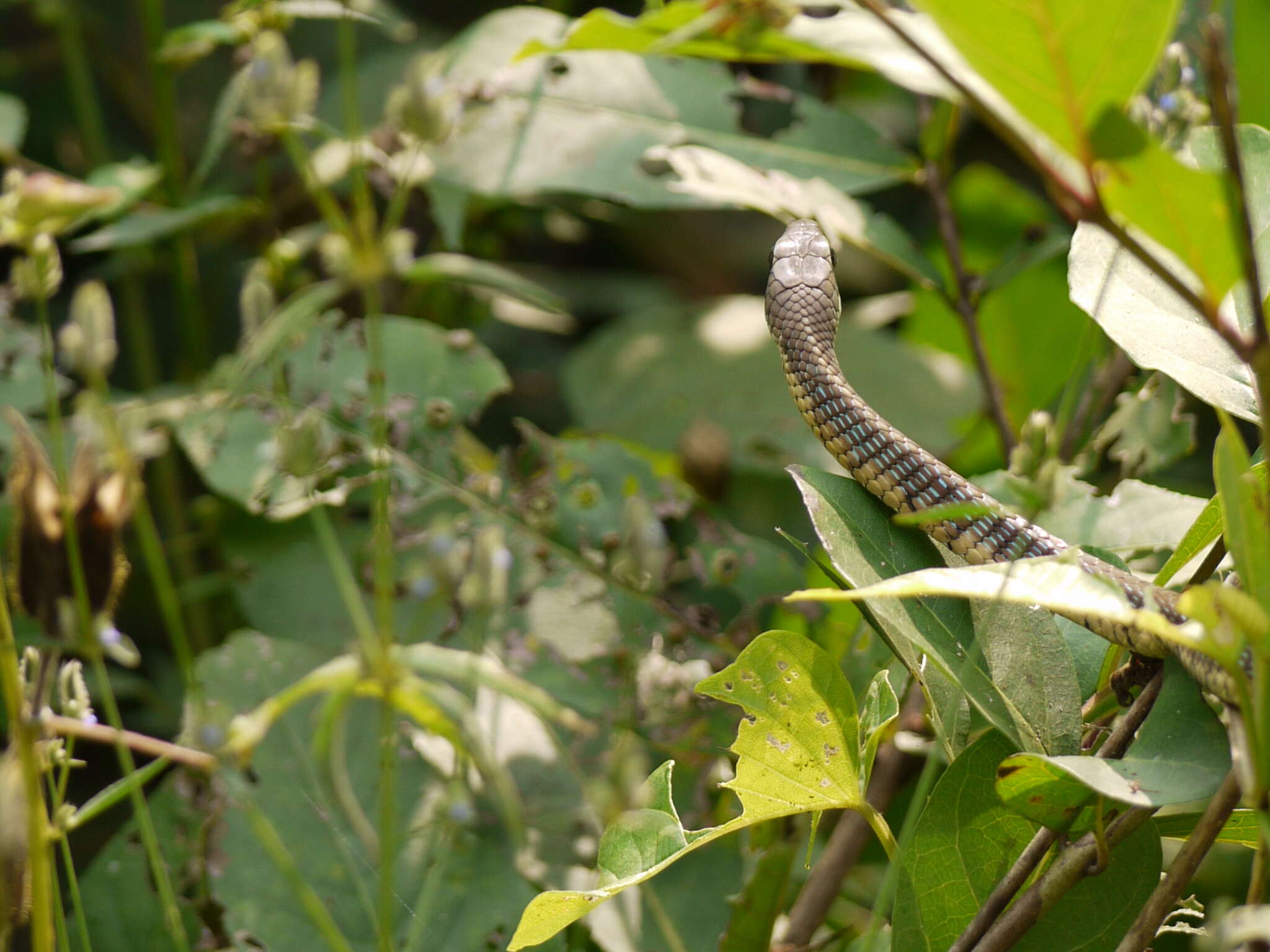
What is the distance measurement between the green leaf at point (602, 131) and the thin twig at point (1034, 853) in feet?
3.34

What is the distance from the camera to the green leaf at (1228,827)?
0.91 metres

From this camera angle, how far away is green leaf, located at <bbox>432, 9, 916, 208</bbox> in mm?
1728

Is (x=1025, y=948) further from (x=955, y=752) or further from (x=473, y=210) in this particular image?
(x=473, y=210)

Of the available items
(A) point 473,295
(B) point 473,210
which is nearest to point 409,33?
(B) point 473,210

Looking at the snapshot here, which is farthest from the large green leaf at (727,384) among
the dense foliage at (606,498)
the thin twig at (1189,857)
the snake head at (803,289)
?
the thin twig at (1189,857)

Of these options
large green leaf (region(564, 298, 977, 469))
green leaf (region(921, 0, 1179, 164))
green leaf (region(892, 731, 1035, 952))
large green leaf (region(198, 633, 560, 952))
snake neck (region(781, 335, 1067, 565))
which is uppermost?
green leaf (region(921, 0, 1179, 164))

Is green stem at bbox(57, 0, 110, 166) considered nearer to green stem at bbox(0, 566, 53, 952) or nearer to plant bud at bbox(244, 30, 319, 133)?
plant bud at bbox(244, 30, 319, 133)

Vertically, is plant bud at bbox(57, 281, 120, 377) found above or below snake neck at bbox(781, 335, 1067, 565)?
above

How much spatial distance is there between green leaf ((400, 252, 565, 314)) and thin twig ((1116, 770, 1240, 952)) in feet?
2.22

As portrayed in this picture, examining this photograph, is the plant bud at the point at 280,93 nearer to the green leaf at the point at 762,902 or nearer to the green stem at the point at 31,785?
the green stem at the point at 31,785

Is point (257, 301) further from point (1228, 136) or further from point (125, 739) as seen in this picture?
point (1228, 136)

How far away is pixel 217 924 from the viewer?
1.29 meters

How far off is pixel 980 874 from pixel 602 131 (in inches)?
48.3

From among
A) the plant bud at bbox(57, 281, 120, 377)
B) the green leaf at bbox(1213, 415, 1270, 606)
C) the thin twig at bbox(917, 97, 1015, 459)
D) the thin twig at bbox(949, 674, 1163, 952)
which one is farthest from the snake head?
the plant bud at bbox(57, 281, 120, 377)
